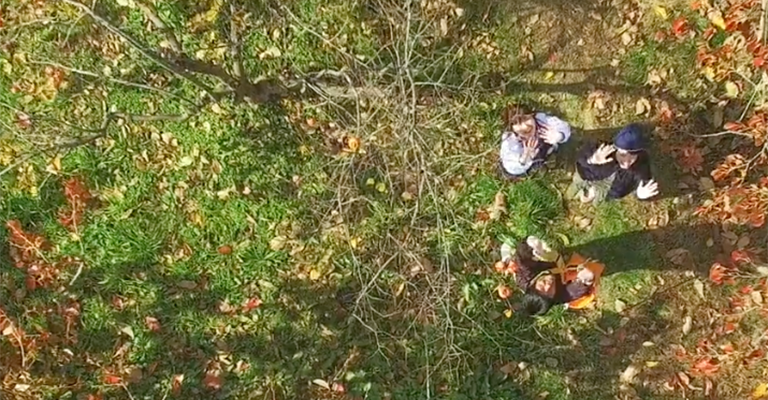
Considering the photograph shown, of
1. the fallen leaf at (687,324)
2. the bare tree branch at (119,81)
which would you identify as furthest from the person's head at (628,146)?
the bare tree branch at (119,81)

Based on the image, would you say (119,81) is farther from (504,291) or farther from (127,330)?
(504,291)

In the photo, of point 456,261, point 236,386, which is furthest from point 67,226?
point 456,261

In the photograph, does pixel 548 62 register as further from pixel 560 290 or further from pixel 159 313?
pixel 159 313

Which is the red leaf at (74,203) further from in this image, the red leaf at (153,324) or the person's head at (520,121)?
the person's head at (520,121)

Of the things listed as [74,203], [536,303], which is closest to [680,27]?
[536,303]

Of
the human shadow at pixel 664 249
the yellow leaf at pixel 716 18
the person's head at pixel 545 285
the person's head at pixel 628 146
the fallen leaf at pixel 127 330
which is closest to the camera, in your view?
the person's head at pixel 628 146

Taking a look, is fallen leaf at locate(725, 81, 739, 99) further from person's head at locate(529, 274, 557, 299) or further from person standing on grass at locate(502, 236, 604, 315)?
person's head at locate(529, 274, 557, 299)
